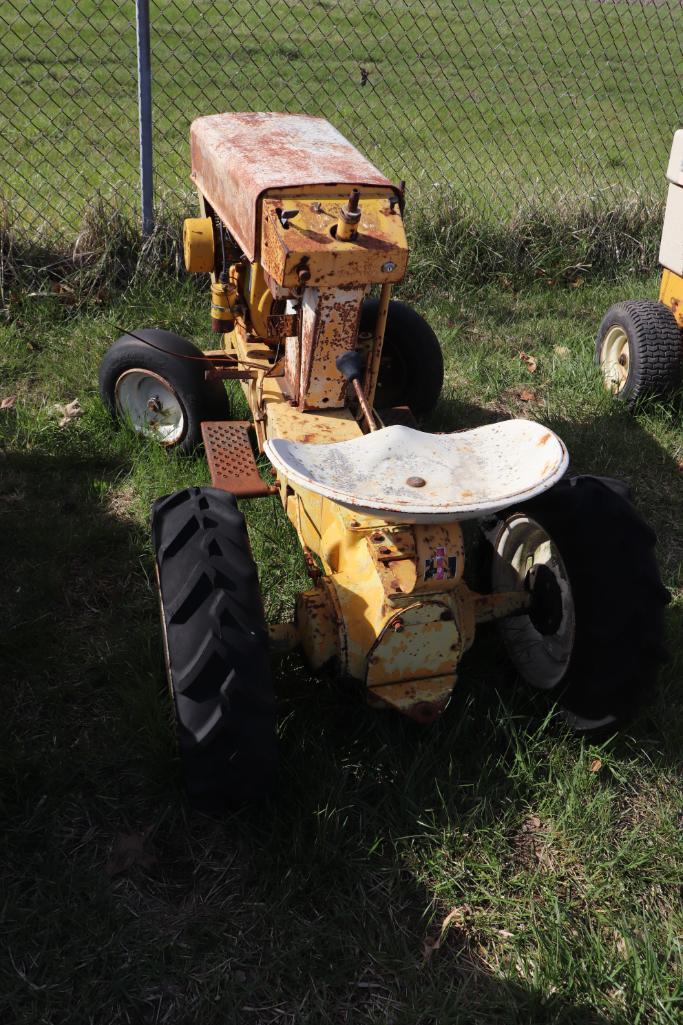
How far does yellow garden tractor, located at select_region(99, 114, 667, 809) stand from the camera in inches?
85.4

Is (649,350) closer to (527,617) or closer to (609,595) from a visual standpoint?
(527,617)

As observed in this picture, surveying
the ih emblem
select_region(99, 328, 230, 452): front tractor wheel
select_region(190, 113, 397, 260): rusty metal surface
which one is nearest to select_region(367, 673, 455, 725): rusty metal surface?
the ih emblem

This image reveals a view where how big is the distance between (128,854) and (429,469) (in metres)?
1.23

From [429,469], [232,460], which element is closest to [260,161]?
[232,460]

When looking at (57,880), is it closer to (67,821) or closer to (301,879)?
(67,821)

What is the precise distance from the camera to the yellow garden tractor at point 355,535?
2.17 m

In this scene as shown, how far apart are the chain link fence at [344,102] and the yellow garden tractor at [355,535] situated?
8.70 feet

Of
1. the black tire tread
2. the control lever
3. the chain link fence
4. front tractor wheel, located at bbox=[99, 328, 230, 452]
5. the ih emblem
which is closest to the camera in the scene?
the ih emblem

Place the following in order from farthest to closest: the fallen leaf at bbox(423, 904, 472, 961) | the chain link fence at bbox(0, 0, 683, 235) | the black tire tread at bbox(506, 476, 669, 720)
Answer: the chain link fence at bbox(0, 0, 683, 235)
the black tire tread at bbox(506, 476, 669, 720)
the fallen leaf at bbox(423, 904, 472, 961)

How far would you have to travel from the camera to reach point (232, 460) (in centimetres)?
337

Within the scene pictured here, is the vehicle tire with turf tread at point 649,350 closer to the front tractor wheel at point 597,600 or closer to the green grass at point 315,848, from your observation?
the green grass at point 315,848

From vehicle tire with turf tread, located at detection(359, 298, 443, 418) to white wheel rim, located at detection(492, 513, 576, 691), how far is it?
1304 millimetres

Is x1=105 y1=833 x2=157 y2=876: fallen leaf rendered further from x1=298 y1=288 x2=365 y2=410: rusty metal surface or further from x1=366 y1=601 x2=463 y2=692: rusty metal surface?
x1=298 y1=288 x2=365 y2=410: rusty metal surface

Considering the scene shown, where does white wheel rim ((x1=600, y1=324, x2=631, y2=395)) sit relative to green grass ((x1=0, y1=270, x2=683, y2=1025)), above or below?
above
